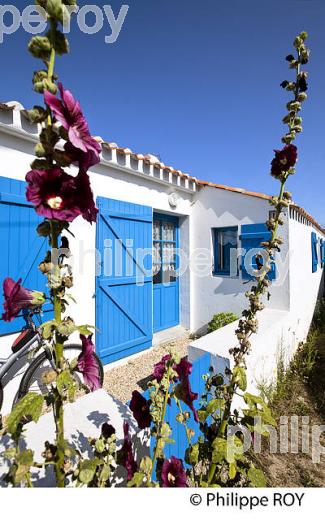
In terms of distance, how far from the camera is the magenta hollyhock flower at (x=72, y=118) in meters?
0.64

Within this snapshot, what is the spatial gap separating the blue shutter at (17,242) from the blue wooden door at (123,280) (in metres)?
1.04

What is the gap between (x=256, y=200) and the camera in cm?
546

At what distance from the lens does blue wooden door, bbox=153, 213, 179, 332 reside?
597cm

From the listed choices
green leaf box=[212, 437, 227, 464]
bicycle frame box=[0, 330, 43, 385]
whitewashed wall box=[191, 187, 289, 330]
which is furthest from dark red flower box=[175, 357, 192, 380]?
whitewashed wall box=[191, 187, 289, 330]

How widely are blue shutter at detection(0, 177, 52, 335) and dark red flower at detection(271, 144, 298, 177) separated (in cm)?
312

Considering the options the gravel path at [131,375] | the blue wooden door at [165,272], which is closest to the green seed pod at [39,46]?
the gravel path at [131,375]

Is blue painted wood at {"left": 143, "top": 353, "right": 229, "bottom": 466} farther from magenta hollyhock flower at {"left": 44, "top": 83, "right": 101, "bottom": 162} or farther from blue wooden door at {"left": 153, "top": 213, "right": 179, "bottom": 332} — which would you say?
blue wooden door at {"left": 153, "top": 213, "right": 179, "bottom": 332}

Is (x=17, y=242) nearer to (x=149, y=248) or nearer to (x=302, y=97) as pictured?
(x=149, y=248)

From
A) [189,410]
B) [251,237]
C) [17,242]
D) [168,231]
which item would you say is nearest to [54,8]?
[189,410]

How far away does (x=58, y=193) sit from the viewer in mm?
696

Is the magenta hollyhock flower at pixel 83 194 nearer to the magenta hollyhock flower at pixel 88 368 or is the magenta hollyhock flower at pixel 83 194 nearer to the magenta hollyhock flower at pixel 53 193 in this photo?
the magenta hollyhock flower at pixel 53 193

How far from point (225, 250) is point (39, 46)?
577 cm
